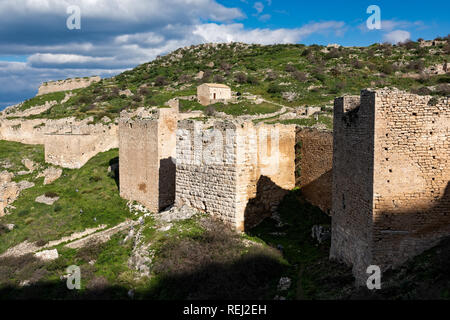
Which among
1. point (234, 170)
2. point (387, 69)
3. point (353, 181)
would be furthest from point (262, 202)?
point (387, 69)

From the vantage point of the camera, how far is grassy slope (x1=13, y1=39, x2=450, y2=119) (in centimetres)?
4881

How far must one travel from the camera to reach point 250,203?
1359cm

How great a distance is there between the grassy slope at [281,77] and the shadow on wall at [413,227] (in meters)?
31.6

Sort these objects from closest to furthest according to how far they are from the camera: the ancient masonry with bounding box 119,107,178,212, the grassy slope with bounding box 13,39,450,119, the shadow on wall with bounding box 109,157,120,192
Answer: the ancient masonry with bounding box 119,107,178,212, the shadow on wall with bounding box 109,157,120,192, the grassy slope with bounding box 13,39,450,119

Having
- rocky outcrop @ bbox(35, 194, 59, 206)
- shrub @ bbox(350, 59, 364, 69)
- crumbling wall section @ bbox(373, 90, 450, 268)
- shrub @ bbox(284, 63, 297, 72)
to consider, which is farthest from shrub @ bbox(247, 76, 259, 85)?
crumbling wall section @ bbox(373, 90, 450, 268)

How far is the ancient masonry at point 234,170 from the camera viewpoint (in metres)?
13.2

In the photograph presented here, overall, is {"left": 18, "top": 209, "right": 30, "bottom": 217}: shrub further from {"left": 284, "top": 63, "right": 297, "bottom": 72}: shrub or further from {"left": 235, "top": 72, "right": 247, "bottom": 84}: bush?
{"left": 284, "top": 63, "right": 297, "bottom": 72}: shrub

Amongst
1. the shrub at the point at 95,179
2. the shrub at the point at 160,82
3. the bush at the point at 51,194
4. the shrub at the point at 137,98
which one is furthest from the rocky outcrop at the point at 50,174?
the shrub at the point at 160,82

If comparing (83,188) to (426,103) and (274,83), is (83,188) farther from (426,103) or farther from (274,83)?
(274,83)

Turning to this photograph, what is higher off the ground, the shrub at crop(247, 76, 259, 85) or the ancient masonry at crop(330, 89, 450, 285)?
the shrub at crop(247, 76, 259, 85)

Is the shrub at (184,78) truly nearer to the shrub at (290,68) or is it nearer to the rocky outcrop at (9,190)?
the shrub at (290,68)

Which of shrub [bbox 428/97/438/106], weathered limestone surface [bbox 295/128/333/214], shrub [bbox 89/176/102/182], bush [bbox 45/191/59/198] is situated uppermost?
shrub [bbox 428/97/438/106]

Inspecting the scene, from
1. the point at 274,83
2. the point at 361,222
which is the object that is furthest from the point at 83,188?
the point at 274,83

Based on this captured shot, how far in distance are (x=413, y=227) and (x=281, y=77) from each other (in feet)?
179
